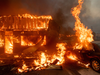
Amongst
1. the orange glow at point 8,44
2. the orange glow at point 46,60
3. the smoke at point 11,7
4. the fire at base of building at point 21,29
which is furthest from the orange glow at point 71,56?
the smoke at point 11,7

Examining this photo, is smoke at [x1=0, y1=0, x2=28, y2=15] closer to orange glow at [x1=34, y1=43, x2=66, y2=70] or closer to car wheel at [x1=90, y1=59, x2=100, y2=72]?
orange glow at [x1=34, y1=43, x2=66, y2=70]

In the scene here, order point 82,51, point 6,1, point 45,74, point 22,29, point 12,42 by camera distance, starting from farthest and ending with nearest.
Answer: point 6,1, point 12,42, point 22,29, point 82,51, point 45,74

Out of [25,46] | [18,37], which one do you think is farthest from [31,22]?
[25,46]

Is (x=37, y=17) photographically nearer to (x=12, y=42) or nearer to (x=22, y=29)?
(x=22, y=29)

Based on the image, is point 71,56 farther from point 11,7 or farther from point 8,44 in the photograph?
point 11,7

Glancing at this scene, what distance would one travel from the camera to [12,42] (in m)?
8.97

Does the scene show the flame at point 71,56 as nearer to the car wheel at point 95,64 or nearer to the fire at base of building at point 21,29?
the car wheel at point 95,64

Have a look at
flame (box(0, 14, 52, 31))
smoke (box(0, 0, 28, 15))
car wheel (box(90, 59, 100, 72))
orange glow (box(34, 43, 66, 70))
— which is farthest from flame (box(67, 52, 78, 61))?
smoke (box(0, 0, 28, 15))

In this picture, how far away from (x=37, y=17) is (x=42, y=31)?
5.78 feet

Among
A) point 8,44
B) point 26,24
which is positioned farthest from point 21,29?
point 8,44

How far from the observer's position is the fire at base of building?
8172 millimetres

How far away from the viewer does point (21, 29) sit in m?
8.16

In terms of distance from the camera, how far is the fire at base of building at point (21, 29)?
8.17 meters

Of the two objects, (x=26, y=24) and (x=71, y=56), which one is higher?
(x=26, y=24)
